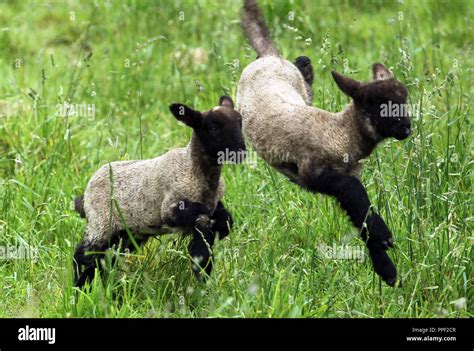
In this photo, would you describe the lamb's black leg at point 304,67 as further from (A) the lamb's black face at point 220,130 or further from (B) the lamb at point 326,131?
(A) the lamb's black face at point 220,130

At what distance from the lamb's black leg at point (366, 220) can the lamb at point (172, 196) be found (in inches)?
23.9

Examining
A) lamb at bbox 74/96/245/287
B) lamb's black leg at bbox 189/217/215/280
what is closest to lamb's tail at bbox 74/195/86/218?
lamb at bbox 74/96/245/287

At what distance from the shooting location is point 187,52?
1068cm

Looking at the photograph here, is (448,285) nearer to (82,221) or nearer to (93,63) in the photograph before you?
(82,221)

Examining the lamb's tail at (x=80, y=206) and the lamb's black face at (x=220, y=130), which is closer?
the lamb's black face at (x=220, y=130)

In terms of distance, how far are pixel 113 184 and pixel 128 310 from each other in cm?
89

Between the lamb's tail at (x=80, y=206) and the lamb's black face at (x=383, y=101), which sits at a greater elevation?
the lamb's black face at (x=383, y=101)

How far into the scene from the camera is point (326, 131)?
6320mm

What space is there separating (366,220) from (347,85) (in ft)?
2.55

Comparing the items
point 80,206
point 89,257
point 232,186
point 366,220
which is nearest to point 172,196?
point 89,257

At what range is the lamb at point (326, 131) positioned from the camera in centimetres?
590

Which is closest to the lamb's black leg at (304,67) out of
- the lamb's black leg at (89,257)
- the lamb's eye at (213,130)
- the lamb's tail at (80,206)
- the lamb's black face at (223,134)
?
the lamb's black face at (223,134)

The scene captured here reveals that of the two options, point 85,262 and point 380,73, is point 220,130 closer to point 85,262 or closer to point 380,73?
point 380,73

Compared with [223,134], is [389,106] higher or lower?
higher
